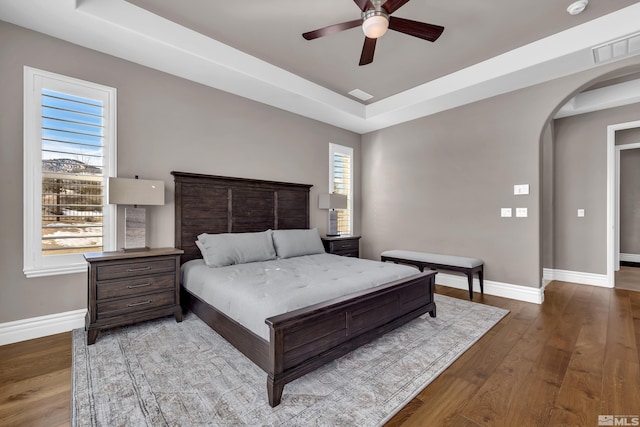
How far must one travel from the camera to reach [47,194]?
2801 millimetres

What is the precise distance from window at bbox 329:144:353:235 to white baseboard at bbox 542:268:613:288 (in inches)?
136

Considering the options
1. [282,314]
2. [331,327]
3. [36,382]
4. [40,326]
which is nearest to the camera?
[282,314]

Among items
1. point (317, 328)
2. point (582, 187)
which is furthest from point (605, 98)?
point (317, 328)

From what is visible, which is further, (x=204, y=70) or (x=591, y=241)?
(x=591, y=241)

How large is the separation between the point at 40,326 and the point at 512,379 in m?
4.19

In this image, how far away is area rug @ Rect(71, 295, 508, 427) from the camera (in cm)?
169

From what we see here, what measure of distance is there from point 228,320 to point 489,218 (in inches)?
156

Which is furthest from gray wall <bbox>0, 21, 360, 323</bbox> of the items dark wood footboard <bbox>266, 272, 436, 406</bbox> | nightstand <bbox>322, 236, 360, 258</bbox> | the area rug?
dark wood footboard <bbox>266, 272, 436, 406</bbox>

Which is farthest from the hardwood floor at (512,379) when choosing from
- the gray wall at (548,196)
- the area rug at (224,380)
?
the gray wall at (548,196)

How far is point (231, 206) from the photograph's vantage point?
4090mm

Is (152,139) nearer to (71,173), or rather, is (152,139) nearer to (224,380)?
(71,173)

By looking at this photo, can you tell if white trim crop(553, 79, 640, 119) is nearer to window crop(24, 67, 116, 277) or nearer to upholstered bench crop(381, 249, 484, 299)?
upholstered bench crop(381, 249, 484, 299)

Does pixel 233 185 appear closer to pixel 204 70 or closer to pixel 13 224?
pixel 204 70

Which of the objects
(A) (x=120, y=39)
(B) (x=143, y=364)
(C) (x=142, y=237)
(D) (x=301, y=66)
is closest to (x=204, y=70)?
(A) (x=120, y=39)
